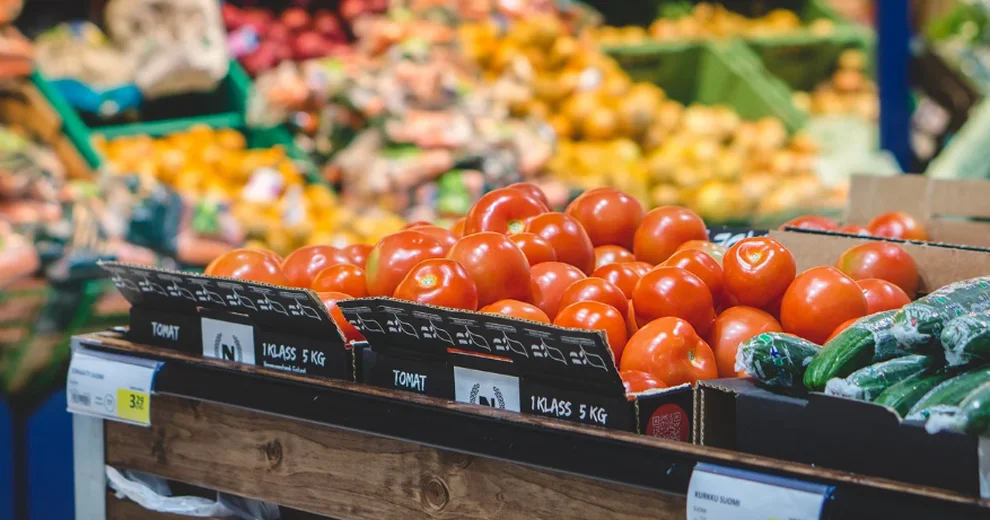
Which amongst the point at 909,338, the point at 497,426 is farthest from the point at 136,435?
the point at 909,338

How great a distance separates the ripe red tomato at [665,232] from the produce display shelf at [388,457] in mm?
672

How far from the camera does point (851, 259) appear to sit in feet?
6.36

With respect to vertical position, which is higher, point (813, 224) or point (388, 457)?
point (813, 224)

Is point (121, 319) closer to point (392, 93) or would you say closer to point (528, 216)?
point (528, 216)

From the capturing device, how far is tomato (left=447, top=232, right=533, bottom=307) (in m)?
1.73

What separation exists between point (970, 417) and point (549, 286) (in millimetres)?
836

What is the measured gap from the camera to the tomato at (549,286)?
1832 millimetres

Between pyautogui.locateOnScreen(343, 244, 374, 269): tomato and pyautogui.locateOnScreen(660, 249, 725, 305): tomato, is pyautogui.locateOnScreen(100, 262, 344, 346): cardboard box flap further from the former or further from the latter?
pyautogui.locateOnScreen(660, 249, 725, 305): tomato

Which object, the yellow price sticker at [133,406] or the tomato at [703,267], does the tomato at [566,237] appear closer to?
the tomato at [703,267]

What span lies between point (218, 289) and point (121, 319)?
139 centimetres

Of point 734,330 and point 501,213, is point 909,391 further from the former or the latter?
point 501,213

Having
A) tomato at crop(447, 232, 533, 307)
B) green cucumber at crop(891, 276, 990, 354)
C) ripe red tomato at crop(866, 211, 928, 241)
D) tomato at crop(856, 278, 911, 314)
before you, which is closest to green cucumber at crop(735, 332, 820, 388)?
green cucumber at crop(891, 276, 990, 354)

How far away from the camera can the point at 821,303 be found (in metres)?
1.59

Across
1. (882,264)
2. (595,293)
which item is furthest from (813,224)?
(595,293)
